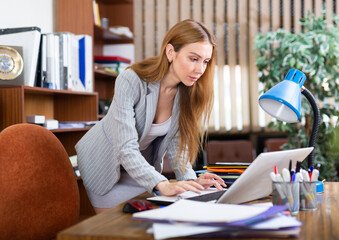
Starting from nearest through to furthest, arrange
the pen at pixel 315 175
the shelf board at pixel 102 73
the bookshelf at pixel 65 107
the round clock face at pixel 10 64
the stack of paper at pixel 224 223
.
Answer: the stack of paper at pixel 224 223
the pen at pixel 315 175
the round clock face at pixel 10 64
the bookshelf at pixel 65 107
the shelf board at pixel 102 73

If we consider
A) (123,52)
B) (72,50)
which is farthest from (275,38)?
(72,50)

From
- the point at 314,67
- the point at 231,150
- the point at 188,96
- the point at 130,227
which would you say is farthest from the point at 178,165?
the point at 231,150

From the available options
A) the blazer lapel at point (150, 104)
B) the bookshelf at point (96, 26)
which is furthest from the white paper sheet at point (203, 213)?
the bookshelf at point (96, 26)

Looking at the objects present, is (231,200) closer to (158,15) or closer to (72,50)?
(72,50)

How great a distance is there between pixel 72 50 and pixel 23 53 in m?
0.50

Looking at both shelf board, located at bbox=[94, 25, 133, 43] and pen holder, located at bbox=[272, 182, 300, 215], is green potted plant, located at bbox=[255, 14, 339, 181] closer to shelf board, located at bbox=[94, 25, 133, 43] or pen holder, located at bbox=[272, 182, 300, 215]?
shelf board, located at bbox=[94, 25, 133, 43]

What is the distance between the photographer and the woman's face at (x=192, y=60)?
1.61 metres

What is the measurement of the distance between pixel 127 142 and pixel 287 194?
0.63m

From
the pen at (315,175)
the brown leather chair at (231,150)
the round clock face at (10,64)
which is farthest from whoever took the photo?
the brown leather chair at (231,150)

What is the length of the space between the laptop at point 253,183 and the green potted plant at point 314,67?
2328 millimetres

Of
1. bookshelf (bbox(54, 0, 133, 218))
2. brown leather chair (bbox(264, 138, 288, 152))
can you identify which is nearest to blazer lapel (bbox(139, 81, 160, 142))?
bookshelf (bbox(54, 0, 133, 218))

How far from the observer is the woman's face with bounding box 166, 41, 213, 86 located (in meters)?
1.61

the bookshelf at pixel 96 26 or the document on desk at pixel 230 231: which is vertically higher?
the bookshelf at pixel 96 26

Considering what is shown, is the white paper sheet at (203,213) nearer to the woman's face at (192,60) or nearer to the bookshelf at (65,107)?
the woman's face at (192,60)
